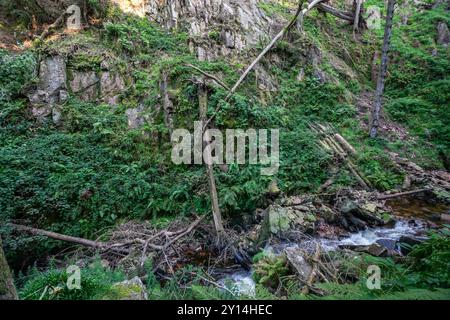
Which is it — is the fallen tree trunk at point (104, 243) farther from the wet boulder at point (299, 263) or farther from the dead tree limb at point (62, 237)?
the wet boulder at point (299, 263)

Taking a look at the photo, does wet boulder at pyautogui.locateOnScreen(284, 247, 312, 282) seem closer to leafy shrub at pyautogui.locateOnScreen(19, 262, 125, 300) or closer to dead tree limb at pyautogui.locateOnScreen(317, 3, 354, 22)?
leafy shrub at pyautogui.locateOnScreen(19, 262, 125, 300)

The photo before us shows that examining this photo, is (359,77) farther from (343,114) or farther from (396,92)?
(343,114)

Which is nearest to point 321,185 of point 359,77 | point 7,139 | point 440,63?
point 359,77

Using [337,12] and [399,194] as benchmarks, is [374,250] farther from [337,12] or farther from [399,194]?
[337,12]

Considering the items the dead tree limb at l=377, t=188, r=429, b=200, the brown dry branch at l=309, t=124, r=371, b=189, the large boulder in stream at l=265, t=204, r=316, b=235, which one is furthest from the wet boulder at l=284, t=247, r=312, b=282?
the brown dry branch at l=309, t=124, r=371, b=189

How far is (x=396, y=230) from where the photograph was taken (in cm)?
676

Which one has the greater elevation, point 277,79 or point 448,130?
point 277,79

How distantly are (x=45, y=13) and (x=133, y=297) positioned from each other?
12508 millimetres

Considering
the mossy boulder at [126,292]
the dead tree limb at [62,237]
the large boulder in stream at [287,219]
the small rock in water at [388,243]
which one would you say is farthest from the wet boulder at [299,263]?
the dead tree limb at [62,237]

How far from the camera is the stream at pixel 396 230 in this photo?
5.71 meters

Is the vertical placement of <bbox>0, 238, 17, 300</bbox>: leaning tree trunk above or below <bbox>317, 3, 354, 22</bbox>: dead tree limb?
below

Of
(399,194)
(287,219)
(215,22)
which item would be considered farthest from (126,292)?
(215,22)

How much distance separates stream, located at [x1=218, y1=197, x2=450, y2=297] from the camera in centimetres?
571
